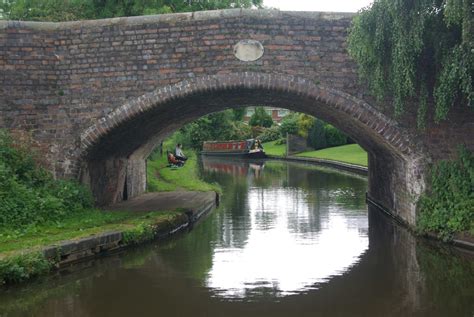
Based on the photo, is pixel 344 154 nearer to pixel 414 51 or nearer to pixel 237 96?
pixel 237 96

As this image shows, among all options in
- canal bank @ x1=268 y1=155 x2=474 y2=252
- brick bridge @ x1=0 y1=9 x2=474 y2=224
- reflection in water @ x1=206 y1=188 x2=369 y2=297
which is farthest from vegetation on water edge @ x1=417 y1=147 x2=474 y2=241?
reflection in water @ x1=206 y1=188 x2=369 y2=297

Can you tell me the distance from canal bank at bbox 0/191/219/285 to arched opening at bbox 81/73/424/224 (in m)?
1.33

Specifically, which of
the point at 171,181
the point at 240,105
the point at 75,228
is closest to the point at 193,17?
the point at 240,105

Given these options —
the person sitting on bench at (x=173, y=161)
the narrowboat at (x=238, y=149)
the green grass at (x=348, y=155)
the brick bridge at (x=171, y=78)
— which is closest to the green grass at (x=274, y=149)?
the narrowboat at (x=238, y=149)

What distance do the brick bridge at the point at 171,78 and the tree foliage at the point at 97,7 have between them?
6503mm

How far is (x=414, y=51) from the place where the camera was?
8883mm

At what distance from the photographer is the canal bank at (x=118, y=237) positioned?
734 centimetres

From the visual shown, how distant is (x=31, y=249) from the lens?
25.2 ft

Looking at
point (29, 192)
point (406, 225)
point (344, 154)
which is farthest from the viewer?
point (344, 154)

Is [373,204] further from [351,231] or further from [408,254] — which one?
[408,254]

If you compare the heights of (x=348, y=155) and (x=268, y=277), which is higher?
(x=348, y=155)

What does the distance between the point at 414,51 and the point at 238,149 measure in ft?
117

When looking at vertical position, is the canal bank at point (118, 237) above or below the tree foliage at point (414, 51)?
below

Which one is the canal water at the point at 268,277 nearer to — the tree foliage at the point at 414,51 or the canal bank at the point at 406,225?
the canal bank at the point at 406,225
